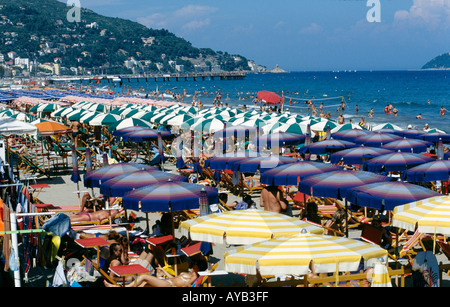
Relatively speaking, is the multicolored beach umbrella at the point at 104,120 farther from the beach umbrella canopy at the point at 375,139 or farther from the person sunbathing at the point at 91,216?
the person sunbathing at the point at 91,216

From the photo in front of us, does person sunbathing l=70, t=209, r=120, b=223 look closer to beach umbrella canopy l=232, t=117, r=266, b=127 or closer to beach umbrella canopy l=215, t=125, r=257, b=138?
beach umbrella canopy l=215, t=125, r=257, b=138

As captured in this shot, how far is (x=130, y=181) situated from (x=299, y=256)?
→ 184 inches

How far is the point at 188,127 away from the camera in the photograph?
21.5m

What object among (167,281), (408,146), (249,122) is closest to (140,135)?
(249,122)

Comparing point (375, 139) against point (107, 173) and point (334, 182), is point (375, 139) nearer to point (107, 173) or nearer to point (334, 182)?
point (334, 182)

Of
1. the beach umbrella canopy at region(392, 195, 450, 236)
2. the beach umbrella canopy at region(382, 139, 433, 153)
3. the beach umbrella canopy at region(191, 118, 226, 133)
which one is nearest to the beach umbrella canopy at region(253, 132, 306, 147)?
the beach umbrella canopy at region(382, 139, 433, 153)

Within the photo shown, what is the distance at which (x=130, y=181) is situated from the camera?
9.61 meters

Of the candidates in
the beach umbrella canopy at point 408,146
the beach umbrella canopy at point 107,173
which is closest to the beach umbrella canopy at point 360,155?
the beach umbrella canopy at point 408,146

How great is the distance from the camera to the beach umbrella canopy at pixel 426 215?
664cm

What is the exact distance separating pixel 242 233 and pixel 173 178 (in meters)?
3.23
